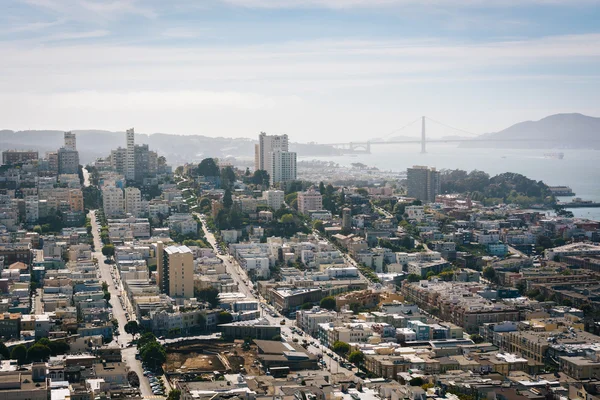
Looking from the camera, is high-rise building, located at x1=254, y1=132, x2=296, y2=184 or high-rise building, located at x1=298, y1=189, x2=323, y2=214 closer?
high-rise building, located at x1=298, y1=189, x2=323, y2=214

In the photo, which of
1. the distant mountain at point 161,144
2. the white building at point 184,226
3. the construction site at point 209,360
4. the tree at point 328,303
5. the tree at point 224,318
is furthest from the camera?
the distant mountain at point 161,144

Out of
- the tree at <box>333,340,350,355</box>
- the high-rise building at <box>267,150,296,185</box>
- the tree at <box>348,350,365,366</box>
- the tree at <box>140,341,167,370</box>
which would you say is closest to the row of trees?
the tree at <box>140,341,167,370</box>

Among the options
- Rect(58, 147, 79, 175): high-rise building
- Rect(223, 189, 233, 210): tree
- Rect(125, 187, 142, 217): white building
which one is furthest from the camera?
Rect(58, 147, 79, 175): high-rise building

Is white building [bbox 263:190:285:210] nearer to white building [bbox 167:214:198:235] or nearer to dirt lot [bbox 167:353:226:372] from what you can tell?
white building [bbox 167:214:198:235]

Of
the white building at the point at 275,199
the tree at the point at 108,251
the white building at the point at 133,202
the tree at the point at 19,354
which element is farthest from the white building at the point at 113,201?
the tree at the point at 19,354

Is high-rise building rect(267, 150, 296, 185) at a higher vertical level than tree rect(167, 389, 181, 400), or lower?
higher

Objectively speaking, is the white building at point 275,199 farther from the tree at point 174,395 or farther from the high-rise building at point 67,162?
the tree at point 174,395
